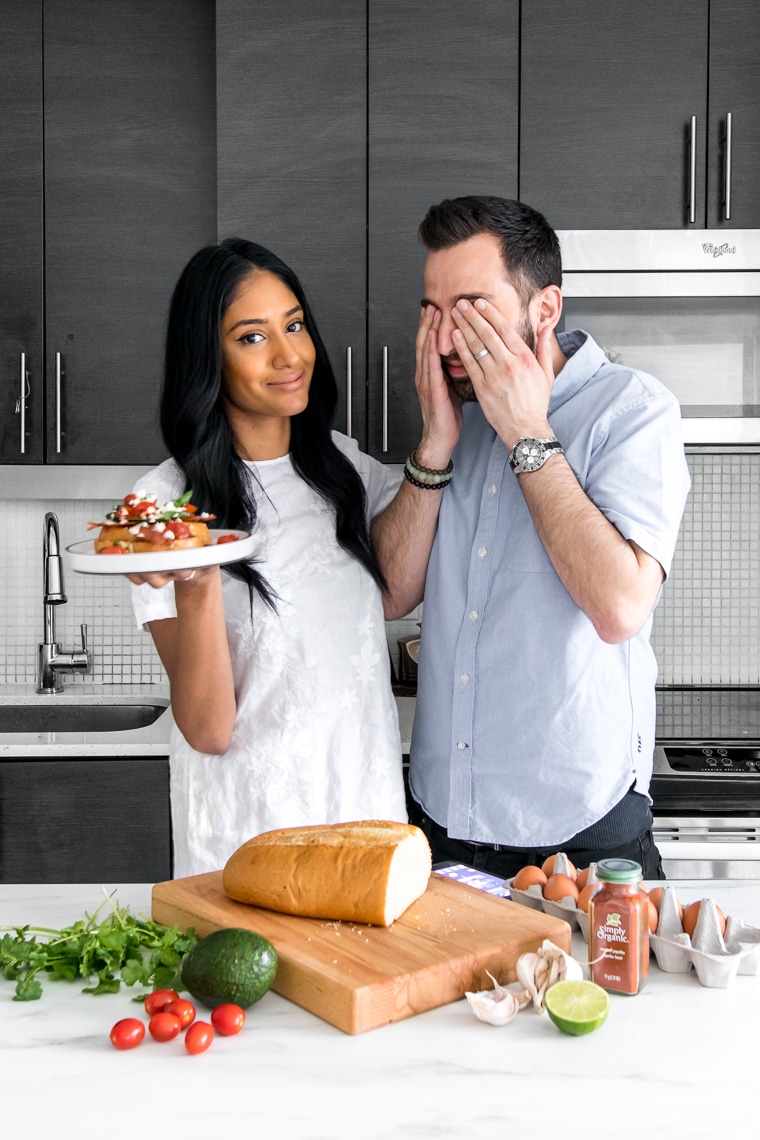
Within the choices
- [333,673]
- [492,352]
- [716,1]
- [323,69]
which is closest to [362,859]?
[333,673]

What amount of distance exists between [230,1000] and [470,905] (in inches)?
12.0

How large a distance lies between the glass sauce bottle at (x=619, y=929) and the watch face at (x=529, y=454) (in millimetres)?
671

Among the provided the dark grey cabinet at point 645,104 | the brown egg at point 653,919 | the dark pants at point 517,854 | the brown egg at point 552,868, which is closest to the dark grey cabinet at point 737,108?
the dark grey cabinet at point 645,104

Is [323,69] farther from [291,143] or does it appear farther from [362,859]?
[362,859]

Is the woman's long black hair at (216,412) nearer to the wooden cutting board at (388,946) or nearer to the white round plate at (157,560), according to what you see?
the white round plate at (157,560)

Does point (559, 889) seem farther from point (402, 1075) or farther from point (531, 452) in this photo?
point (531, 452)

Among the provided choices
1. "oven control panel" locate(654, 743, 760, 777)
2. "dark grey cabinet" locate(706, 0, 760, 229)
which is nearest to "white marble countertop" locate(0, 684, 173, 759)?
"oven control panel" locate(654, 743, 760, 777)

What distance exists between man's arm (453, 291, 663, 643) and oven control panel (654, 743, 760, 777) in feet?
3.04

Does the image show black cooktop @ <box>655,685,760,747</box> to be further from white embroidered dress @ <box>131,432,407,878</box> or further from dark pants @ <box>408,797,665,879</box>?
white embroidered dress @ <box>131,432,407,878</box>

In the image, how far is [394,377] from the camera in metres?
2.65

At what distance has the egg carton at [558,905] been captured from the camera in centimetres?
122

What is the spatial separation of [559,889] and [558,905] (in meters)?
0.02

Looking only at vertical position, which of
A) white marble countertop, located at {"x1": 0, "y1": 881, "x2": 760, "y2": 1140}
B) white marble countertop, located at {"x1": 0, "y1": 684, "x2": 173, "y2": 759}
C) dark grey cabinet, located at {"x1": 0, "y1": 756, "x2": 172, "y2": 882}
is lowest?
dark grey cabinet, located at {"x1": 0, "y1": 756, "x2": 172, "y2": 882}

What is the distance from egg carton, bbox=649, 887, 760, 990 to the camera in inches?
43.4
